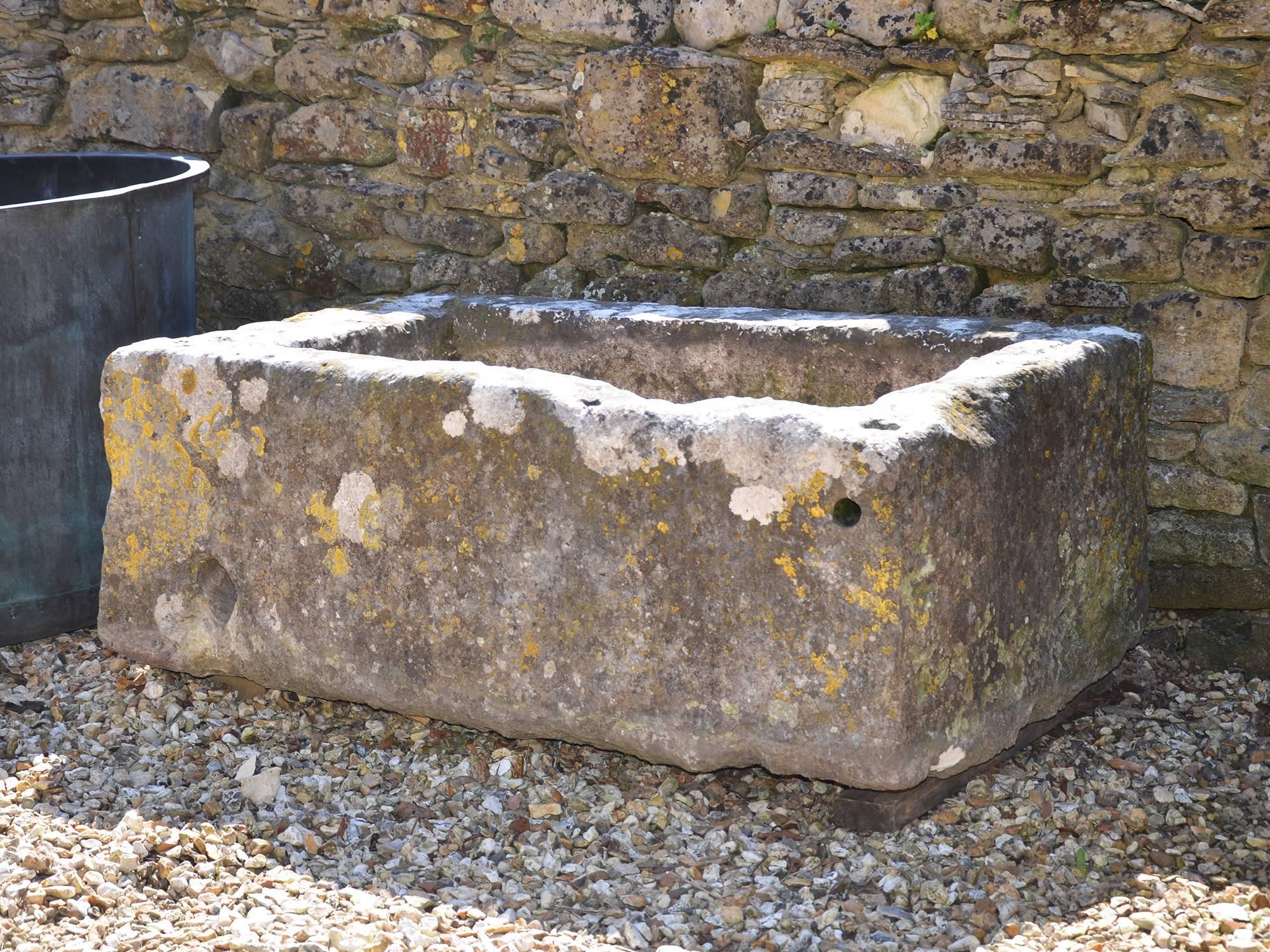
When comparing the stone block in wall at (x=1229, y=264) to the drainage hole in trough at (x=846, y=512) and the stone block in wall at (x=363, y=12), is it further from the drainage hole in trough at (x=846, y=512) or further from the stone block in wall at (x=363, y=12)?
the stone block in wall at (x=363, y=12)

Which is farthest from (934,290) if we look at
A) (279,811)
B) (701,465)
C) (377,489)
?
(279,811)

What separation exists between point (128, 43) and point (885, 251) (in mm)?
2517

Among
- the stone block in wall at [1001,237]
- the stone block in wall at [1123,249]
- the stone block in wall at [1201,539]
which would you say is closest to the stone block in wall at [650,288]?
the stone block in wall at [1001,237]

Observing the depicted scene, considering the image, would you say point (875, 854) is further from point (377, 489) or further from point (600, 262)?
point (600, 262)

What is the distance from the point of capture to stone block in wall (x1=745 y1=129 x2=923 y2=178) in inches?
138

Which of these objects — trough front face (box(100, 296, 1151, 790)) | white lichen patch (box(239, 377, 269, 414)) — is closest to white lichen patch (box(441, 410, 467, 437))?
trough front face (box(100, 296, 1151, 790))

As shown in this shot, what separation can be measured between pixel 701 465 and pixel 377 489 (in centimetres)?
72

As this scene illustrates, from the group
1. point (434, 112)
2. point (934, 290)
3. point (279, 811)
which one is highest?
point (434, 112)

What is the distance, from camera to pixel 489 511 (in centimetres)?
276

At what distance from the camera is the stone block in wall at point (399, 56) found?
4059 mm

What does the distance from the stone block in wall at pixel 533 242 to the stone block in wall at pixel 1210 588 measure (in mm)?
1805

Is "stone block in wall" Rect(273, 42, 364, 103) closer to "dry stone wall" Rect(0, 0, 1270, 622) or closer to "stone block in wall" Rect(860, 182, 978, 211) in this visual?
"dry stone wall" Rect(0, 0, 1270, 622)

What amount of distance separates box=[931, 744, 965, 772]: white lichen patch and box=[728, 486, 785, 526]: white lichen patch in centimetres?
54

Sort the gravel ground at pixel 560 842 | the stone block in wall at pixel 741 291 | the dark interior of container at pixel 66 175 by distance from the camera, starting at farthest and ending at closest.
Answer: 1. the dark interior of container at pixel 66 175
2. the stone block in wall at pixel 741 291
3. the gravel ground at pixel 560 842
